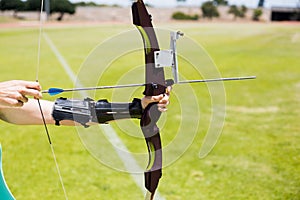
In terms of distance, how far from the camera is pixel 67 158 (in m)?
3.61

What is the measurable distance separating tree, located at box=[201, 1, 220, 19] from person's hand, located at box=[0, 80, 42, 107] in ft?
109

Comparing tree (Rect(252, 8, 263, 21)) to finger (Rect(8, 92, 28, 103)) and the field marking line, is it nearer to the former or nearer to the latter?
the field marking line

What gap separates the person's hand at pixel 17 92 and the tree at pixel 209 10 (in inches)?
1314

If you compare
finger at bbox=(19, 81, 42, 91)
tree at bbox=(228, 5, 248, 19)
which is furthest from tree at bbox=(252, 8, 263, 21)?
finger at bbox=(19, 81, 42, 91)

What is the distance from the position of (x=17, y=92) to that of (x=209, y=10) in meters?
34.4

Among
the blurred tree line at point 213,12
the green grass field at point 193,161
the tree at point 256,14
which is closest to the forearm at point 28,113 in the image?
the green grass field at point 193,161

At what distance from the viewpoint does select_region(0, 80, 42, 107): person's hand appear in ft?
4.18

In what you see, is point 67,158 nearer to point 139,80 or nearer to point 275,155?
point 275,155

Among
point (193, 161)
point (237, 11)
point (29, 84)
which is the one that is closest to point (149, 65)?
point (29, 84)

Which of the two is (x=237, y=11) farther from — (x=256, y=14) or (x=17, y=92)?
(x=17, y=92)

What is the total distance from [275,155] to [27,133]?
2.22 m

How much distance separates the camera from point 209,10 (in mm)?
34781

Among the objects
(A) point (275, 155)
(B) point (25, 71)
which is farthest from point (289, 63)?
(A) point (275, 155)

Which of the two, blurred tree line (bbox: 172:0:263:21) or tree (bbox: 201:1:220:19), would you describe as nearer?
blurred tree line (bbox: 172:0:263:21)
